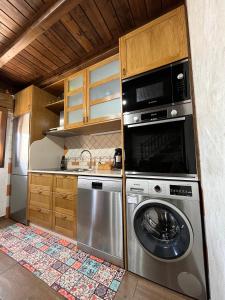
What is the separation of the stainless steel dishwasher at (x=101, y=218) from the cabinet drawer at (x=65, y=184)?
118 mm

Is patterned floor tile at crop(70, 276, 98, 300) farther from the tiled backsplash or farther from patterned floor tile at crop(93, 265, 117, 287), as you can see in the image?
the tiled backsplash

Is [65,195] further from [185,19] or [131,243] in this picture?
[185,19]

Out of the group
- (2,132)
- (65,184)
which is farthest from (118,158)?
(2,132)

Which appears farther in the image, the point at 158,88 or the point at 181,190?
the point at 158,88

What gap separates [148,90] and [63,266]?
1.92 m

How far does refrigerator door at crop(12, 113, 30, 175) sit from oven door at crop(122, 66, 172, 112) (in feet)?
5.89

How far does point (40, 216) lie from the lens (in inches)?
82.7

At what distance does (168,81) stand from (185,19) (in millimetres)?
528

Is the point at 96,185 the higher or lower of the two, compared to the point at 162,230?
higher

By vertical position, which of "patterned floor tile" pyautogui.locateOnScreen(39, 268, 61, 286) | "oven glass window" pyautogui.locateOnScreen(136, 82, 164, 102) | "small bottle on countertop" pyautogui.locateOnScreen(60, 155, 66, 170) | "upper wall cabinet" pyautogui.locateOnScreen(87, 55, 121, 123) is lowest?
"patterned floor tile" pyautogui.locateOnScreen(39, 268, 61, 286)

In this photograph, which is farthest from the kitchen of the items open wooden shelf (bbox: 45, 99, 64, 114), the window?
the window

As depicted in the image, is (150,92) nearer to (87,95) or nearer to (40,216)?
(87,95)

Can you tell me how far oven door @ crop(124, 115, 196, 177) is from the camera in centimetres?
113

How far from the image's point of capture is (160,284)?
119 cm
